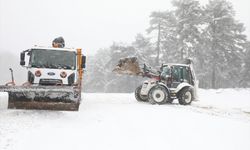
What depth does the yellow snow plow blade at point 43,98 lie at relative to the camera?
1125cm

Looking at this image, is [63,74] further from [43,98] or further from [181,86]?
[181,86]

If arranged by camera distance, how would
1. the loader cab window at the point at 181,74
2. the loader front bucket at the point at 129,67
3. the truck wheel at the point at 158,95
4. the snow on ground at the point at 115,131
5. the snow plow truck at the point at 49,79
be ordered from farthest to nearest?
the loader front bucket at the point at 129,67, the loader cab window at the point at 181,74, the truck wheel at the point at 158,95, the snow plow truck at the point at 49,79, the snow on ground at the point at 115,131

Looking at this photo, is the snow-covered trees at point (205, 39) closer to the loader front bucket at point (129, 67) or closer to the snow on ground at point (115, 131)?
the loader front bucket at point (129, 67)

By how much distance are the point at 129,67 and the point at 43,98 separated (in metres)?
7.59

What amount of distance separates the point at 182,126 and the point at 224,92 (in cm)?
1493

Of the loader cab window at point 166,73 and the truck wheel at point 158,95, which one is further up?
the loader cab window at point 166,73

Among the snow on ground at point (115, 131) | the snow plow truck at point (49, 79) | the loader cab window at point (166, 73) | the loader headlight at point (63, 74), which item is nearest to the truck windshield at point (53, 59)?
the snow plow truck at point (49, 79)

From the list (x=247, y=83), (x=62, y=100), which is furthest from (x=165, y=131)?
(x=247, y=83)

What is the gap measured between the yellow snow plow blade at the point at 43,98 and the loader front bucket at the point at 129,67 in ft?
23.2

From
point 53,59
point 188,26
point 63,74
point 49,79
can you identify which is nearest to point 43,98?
point 49,79

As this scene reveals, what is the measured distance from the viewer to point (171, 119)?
11.5m

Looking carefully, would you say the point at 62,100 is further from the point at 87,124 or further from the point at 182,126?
the point at 182,126

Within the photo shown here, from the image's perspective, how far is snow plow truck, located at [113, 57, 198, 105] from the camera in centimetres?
1711

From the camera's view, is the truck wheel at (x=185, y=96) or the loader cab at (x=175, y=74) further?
the loader cab at (x=175, y=74)
